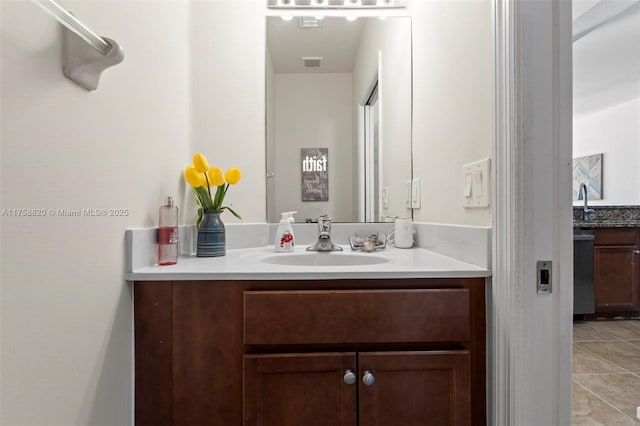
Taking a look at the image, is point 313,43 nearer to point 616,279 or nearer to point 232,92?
point 232,92

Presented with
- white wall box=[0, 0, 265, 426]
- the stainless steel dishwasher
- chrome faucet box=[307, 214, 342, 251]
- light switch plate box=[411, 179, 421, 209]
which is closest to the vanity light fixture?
white wall box=[0, 0, 265, 426]

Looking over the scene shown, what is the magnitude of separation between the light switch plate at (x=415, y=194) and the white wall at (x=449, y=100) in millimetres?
30

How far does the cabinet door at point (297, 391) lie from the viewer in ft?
2.57

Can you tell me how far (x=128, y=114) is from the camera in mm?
803

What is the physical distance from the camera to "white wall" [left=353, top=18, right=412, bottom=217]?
1.42m

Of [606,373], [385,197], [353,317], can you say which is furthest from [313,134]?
[606,373]

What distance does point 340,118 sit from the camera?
147 centimetres

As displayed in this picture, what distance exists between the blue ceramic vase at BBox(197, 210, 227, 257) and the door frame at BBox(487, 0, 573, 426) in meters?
0.85

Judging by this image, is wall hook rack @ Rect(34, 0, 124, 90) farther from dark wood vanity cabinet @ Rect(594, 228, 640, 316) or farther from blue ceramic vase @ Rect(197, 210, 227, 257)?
dark wood vanity cabinet @ Rect(594, 228, 640, 316)

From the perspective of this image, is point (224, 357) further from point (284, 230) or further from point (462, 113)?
point (462, 113)

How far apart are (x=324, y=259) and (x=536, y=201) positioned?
698mm

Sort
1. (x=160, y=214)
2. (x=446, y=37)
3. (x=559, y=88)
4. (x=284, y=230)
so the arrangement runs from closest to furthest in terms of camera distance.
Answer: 1. (x=559, y=88)
2. (x=160, y=214)
3. (x=446, y=37)
4. (x=284, y=230)

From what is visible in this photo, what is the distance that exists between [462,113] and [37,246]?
3.45 ft

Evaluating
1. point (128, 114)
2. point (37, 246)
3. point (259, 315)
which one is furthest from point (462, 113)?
point (37, 246)
